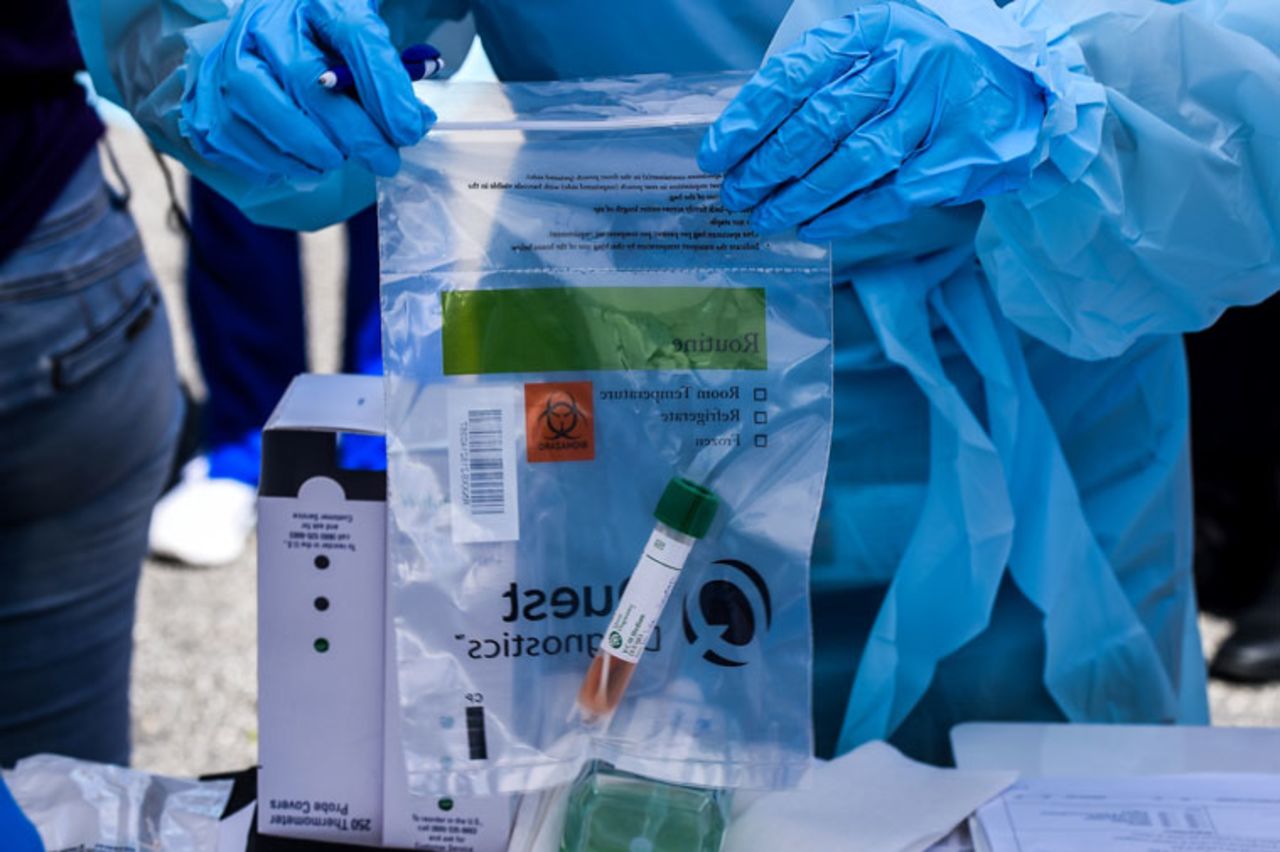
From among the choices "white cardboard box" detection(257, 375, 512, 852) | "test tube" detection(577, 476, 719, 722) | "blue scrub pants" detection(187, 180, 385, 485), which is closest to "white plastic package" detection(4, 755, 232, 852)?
"white cardboard box" detection(257, 375, 512, 852)

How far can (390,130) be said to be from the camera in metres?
0.76

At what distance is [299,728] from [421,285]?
0.27m

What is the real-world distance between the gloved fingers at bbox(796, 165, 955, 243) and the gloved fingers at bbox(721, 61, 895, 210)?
0.10ft

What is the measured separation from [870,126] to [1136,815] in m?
0.45

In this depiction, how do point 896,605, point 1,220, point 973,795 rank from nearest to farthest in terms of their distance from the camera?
point 973,795 → point 896,605 → point 1,220

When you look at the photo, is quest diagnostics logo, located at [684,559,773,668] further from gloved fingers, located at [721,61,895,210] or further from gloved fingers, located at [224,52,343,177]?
gloved fingers, located at [224,52,343,177]

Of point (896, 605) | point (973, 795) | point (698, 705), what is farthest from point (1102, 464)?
point (698, 705)

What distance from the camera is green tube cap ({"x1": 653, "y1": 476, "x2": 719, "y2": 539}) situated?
75 centimetres

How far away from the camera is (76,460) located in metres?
1.25

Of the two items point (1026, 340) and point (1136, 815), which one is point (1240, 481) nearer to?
point (1026, 340)

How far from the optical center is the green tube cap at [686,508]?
0.75 meters

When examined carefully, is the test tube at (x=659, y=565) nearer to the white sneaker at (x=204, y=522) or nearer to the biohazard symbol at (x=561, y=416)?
the biohazard symbol at (x=561, y=416)

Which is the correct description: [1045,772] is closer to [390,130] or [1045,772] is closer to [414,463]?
[414,463]

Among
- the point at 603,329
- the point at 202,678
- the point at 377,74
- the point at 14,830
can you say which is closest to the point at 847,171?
the point at 603,329
